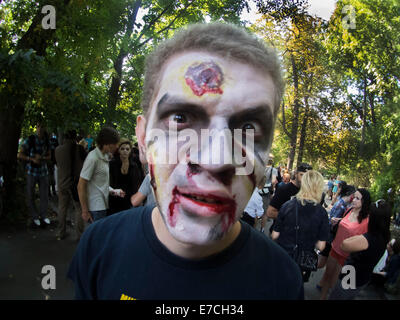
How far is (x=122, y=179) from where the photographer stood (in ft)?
13.5

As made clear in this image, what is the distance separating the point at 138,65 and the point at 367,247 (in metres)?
7.94

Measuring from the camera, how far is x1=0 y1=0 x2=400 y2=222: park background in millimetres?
3553

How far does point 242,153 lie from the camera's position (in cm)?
100

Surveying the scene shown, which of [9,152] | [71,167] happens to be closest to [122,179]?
[71,167]

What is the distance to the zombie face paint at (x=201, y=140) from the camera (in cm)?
92

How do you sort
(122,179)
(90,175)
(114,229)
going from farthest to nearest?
(122,179)
(90,175)
(114,229)

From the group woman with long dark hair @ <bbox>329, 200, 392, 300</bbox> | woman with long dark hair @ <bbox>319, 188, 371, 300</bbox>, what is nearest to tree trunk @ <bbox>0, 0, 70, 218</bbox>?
woman with long dark hair @ <bbox>329, 200, 392, 300</bbox>

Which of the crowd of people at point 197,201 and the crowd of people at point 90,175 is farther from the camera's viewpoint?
the crowd of people at point 90,175

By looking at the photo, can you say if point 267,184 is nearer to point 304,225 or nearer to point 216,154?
point 304,225

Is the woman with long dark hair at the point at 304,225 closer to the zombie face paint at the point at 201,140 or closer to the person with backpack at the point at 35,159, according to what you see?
the zombie face paint at the point at 201,140

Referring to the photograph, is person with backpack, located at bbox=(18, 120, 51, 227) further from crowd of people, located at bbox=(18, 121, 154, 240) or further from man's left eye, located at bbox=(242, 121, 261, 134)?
man's left eye, located at bbox=(242, 121, 261, 134)

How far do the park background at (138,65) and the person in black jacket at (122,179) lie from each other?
2.11ft

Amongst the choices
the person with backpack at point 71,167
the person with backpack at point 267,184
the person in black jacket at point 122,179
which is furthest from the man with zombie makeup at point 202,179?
the person with backpack at point 267,184
